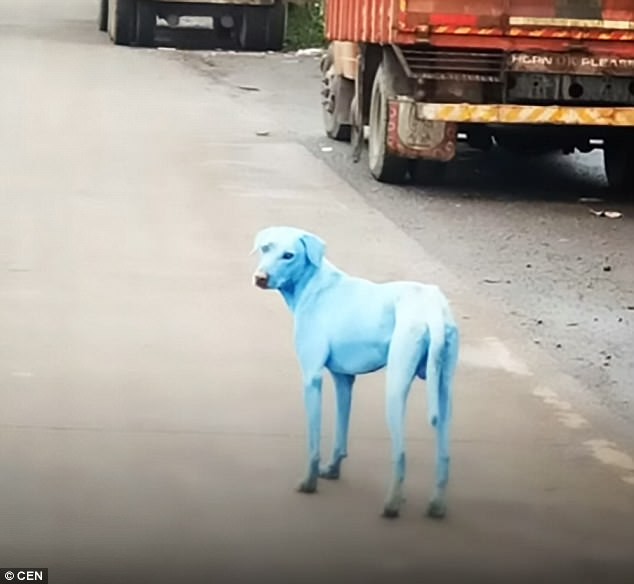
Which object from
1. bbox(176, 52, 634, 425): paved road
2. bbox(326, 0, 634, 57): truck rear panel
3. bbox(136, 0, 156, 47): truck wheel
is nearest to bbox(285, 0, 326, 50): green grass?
bbox(136, 0, 156, 47): truck wheel

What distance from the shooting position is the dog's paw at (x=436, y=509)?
559 centimetres

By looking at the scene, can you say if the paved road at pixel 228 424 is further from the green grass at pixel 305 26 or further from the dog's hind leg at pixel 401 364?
the green grass at pixel 305 26

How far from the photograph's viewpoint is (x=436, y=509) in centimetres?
560

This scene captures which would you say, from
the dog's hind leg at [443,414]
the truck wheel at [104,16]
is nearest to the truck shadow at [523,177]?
the dog's hind leg at [443,414]

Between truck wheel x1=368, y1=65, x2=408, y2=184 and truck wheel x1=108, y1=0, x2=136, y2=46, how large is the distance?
13.1 metres

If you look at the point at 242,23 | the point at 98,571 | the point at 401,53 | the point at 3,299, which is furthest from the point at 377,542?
the point at 242,23

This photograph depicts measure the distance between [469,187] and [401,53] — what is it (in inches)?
53.8

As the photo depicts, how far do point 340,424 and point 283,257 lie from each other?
64 cm

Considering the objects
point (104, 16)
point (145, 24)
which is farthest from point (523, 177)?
point (104, 16)

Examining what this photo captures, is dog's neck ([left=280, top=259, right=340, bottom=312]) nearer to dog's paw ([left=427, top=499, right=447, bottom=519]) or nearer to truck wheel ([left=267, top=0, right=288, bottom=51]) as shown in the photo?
dog's paw ([left=427, top=499, right=447, bottom=519])

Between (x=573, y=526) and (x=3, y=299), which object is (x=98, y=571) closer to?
(x=573, y=526)

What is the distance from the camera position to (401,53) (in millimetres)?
12844

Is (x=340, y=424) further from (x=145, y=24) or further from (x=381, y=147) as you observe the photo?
(x=145, y=24)

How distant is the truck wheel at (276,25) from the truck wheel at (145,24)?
1.71 meters
